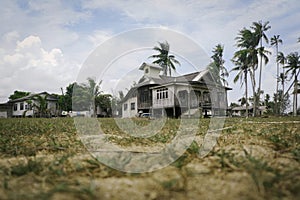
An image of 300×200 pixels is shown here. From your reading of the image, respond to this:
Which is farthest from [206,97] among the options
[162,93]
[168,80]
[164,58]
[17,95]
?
[17,95]

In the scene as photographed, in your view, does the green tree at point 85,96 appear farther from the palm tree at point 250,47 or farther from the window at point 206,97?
the palm tree at point 250,47

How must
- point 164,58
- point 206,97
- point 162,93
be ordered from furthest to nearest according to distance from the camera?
1. point 164,58
2. point 206,97
3. point 162,93

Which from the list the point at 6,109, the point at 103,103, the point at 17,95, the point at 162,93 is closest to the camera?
the point at 162,93

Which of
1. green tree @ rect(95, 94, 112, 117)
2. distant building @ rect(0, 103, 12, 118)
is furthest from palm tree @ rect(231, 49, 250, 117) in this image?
distant building @ rect(0, 103, 12, 118)

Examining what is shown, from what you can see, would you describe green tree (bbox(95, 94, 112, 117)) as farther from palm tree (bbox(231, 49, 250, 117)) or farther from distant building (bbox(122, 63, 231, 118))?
palm tree (bbox(231, 49, 250, 117))

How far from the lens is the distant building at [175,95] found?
22.8m

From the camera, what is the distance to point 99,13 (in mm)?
8727

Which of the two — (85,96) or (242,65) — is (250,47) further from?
(85,96)

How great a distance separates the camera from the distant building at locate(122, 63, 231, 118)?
22.8 metres

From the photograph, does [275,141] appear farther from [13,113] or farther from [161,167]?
[13,113]

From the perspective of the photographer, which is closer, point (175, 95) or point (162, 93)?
point (175, 95)

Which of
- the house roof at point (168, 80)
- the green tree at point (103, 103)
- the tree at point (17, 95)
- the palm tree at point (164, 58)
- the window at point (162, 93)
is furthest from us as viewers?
the tree at point (17, 95)

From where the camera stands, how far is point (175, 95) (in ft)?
74.4

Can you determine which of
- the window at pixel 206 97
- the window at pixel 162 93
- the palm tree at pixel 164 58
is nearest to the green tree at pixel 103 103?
the window at pixel 162 93
